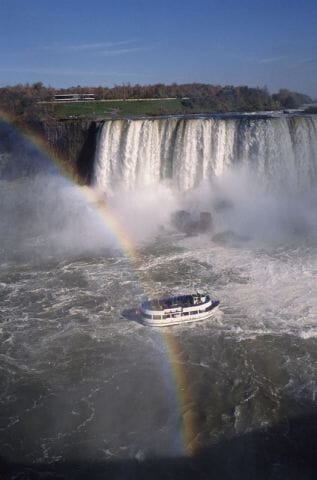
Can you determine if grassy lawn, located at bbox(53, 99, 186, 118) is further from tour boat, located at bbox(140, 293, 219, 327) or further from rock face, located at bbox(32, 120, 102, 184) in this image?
tour boat, located at bbox(140, 293, 219, 327)

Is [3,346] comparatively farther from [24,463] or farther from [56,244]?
[56,244]

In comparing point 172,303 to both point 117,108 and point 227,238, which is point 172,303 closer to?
point 227,238

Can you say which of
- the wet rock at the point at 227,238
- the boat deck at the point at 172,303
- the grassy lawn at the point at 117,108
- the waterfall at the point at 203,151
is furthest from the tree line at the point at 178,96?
the boat deck at the point at 172,303

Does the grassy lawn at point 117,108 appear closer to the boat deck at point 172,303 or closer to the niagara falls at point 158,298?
the niagara falls at point 158,298

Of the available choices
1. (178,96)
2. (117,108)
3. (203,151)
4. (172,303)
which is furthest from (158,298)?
(178,96)

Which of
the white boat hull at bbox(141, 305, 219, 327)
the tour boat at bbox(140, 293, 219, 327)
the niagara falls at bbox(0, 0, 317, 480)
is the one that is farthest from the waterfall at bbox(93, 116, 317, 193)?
the white boat hull at bbox(141, 305, 219, 327)

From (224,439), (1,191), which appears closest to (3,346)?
(224,439)

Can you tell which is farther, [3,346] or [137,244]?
[137,244]
